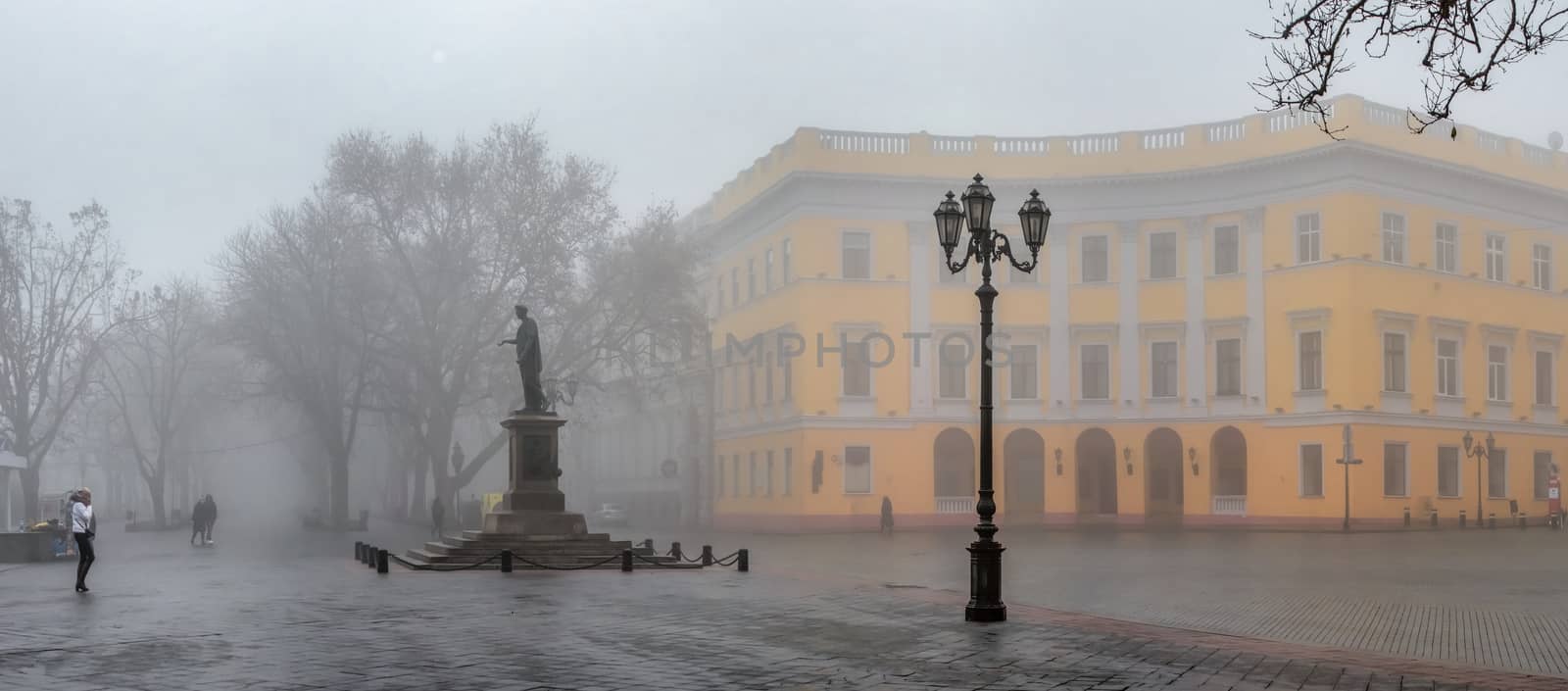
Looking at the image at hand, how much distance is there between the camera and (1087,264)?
187ft

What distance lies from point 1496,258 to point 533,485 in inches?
1593

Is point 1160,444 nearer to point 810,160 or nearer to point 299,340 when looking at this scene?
point 810,160

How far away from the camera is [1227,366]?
5431cm

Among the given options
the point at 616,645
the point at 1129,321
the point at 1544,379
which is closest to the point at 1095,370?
the point at 1129,321

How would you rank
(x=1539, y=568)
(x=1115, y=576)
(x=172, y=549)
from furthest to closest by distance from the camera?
(x=172, y=549) → (x=1539, y=568) → (x=1115, y=576)

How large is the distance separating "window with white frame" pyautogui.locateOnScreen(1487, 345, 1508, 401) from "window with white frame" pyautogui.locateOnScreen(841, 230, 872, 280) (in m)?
22.0

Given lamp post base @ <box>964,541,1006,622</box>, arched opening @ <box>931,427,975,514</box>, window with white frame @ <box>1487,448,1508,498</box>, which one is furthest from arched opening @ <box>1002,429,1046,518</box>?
lamp post base @ <box>964,541,1006,622</box>

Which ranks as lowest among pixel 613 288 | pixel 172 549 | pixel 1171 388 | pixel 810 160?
pixel 172 549

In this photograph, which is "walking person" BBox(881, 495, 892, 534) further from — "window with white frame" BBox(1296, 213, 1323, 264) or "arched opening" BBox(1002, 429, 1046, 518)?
"window with white frame" BBox(1296, 213, 1323, 264)

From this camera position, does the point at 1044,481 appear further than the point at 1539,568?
Yes

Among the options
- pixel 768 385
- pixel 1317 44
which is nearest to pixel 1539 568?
pixel 1317 44

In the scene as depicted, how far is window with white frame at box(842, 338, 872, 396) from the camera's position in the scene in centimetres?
5559

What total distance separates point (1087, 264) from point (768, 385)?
12629 millimetres

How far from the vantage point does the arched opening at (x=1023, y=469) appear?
185 ft
